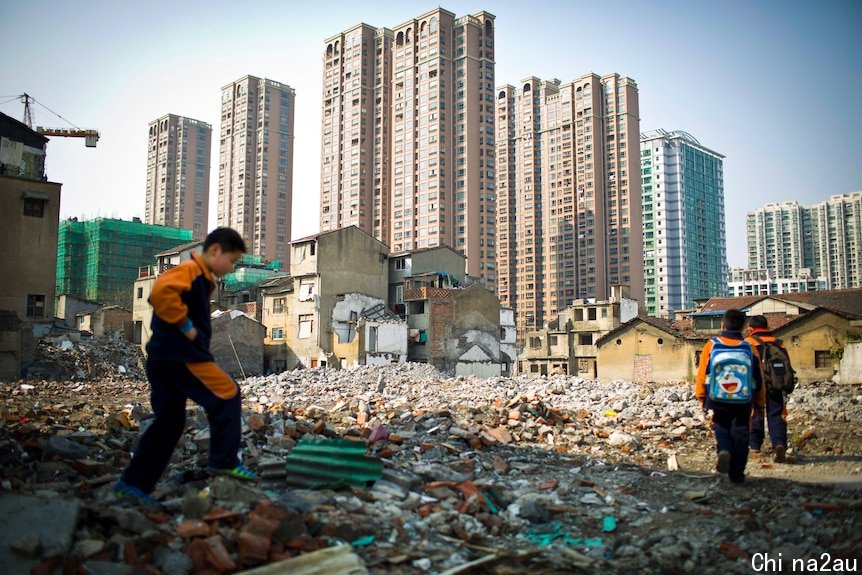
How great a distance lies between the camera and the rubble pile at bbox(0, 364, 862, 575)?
3404mm

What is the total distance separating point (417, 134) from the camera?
71.2 metres

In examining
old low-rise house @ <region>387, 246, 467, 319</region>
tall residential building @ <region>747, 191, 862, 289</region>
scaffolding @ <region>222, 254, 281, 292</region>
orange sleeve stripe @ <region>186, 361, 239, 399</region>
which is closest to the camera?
orange sleeve stripe @ <region>186, 361, 239, 399</region>

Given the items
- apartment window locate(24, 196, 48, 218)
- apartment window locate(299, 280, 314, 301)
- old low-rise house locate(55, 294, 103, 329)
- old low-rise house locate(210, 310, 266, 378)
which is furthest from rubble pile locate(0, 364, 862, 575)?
old low-rise house locate(55, 294, 103, 329)

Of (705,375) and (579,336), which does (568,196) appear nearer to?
(579,336)

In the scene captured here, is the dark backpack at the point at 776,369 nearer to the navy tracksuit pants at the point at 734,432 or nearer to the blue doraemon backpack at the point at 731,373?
the blue doraemon backpack at the point at 731,373

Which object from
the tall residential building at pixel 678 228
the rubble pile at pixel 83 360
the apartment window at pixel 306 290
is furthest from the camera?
the tall residential building at pixel 678 228

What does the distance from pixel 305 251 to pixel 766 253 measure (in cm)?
9608

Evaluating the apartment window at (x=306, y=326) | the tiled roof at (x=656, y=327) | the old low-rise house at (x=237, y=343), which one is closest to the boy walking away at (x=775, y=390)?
the tiled roof at (x=656, y=327)

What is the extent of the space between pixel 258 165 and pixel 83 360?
59.7 meters

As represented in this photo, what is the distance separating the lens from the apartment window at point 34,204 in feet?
103

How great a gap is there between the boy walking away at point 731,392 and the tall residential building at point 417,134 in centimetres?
6386

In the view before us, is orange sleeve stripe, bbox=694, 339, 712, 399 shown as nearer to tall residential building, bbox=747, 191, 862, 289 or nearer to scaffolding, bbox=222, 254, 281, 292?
scaffolding, bbox=222, 254, 281, 292

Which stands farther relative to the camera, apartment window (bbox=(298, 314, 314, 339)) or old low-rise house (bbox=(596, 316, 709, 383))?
apartment window (bbox=(298, 314, 314, 339))

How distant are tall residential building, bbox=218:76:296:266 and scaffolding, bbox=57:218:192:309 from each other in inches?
993
